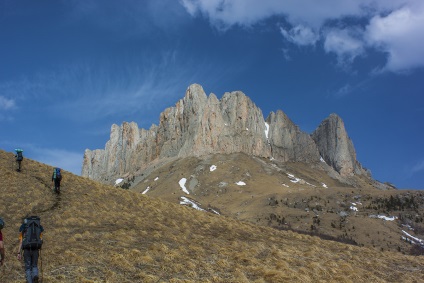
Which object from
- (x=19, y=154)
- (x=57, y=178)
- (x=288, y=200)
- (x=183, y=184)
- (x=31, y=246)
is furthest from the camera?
(x=183, y=184)

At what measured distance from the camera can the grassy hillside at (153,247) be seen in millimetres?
16250

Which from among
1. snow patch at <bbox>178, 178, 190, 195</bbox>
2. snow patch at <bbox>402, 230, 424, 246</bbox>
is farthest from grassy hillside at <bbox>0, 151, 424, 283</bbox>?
snow patch at <bbox>178, 178, 190, 195</bbox>

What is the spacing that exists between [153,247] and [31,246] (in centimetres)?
757

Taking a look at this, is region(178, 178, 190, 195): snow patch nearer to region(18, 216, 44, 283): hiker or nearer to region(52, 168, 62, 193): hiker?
region(52, 168, 62, 193): hiker

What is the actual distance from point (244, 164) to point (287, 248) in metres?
132

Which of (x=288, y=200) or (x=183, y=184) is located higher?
(x=183, y=184)

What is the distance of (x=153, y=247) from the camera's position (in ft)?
64.8

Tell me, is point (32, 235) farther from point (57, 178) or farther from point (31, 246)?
point (57, 178)

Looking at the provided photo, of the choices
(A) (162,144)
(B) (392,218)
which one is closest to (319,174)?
(A) (162,144)

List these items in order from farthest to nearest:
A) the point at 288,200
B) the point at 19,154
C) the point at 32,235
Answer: the point at 288,200 < the point at 19,154 < the point at 32,235

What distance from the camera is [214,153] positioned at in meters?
168

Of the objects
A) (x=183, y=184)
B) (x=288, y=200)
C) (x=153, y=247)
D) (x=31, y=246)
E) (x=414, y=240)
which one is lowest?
(x=31, y=246)

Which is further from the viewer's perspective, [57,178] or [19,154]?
[19,154]

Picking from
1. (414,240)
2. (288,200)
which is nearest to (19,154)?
(414,240)
